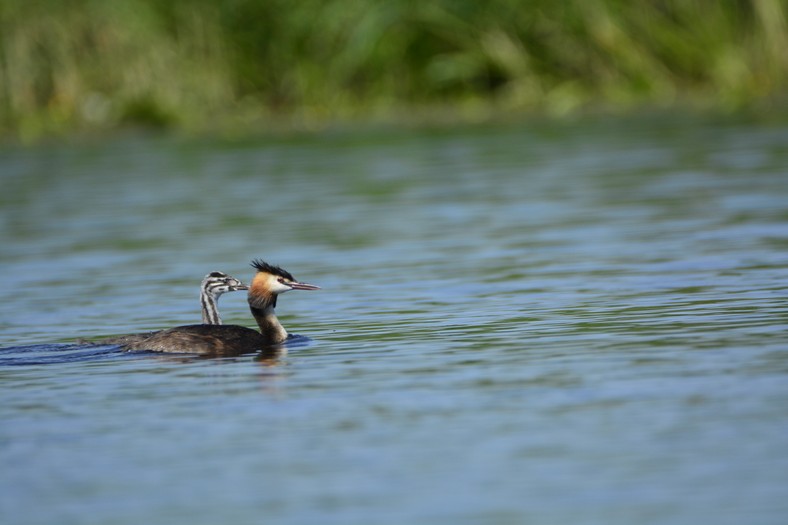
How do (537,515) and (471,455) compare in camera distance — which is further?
(471,455)

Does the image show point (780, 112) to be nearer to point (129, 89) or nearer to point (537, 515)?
point (129, 89)

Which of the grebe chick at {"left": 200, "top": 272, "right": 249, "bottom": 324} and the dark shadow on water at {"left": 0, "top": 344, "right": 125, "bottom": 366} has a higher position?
the grebe chick at {"left": 200, "top": 272, "right": 249, "bottom": 324}

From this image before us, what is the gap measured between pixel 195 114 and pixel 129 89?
1.28 metres

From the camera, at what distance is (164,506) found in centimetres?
652

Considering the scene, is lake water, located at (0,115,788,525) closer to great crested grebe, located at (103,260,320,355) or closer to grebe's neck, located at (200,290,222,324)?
great crested grebe, located at (103,260,320,355)

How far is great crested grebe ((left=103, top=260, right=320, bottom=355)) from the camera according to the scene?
10305 mm

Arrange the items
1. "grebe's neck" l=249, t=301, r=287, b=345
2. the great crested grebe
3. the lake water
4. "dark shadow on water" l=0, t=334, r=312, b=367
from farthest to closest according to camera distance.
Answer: "grebe's neck" l=249, t=301, r=287, b=345 < the great crested grebe < "dark shadow on water" l=0, t=334, r=312, b=367 < the lake water

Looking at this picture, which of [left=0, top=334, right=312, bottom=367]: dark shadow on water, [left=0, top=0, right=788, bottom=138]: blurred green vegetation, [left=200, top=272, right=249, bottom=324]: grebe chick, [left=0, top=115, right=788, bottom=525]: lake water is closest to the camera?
[left=0, top=115, right=788, bottom=525]: lake water

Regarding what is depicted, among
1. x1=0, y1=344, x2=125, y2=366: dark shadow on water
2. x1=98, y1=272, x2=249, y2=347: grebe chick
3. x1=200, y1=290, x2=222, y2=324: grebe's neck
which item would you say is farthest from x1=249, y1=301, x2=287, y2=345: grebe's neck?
x1=0, y1=344, x2=125, y2=366: dark shadow on water

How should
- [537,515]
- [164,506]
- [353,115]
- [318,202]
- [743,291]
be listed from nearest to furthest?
[537,515] < [164,506] < [743,291] < [318,202] < [353,115]

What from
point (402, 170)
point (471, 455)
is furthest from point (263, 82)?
point (471, 455)

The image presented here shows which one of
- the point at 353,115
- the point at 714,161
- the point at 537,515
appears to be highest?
the point at 353,115

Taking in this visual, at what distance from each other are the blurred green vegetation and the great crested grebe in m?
18.5

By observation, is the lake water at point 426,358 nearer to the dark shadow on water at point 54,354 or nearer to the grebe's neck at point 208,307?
the dark shadow on water at point 54,354
